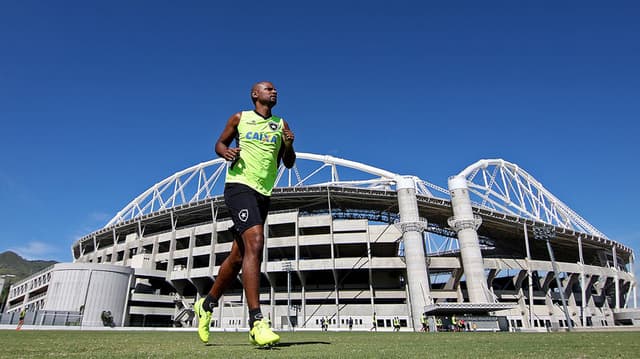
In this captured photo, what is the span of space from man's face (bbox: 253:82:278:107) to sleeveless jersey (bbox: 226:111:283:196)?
180 mm

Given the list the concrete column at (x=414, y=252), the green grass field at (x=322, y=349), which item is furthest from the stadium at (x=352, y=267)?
the green grass field at (x=322, y=349)

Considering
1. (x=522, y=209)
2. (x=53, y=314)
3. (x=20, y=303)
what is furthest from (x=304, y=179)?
(x=20, y=303)

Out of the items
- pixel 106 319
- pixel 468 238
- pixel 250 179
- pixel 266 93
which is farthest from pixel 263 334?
pixel 106 319

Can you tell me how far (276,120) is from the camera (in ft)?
13.5

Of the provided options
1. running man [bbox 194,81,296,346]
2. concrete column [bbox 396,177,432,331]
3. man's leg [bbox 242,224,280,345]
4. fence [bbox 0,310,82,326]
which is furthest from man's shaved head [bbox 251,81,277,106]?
concrete column [bbox 396,177,432,331]

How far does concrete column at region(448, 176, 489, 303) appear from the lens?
39.7m

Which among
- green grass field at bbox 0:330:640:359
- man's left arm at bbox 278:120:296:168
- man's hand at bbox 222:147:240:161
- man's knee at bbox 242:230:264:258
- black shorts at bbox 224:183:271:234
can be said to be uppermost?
man's left arm at bbox 278:120:296:168

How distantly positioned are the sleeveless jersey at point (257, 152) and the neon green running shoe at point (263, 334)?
1272 millimetres

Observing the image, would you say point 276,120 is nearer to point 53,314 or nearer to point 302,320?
point 53,314

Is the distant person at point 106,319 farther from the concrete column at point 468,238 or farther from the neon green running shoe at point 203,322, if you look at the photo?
the neon green running shoe at point 203,322

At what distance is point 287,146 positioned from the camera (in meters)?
4.06

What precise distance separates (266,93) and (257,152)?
73 cm

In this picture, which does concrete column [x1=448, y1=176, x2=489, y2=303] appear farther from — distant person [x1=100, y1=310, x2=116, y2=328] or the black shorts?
the black shorts

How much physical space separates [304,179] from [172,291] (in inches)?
1042
